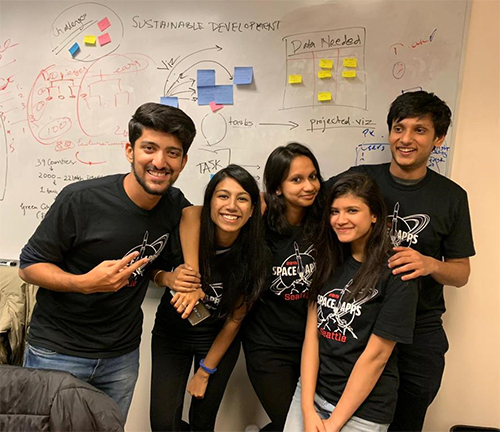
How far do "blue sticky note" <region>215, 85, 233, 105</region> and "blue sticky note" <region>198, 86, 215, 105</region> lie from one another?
0.06ft

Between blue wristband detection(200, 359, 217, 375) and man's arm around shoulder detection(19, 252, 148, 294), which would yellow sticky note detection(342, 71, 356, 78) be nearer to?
man's arm around shoulder detection(19, 252, 148, 294)

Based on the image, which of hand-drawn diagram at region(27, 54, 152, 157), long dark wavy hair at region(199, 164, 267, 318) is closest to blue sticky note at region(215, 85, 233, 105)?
hand-drawn diagram at region(27, 54, 152, 157)

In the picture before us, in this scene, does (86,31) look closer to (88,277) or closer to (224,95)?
(224,95)

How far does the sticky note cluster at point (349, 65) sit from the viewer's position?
1.68m

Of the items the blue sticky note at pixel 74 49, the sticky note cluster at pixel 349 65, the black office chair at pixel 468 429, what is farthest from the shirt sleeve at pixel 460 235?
the blue sticky note at pixel 74 49

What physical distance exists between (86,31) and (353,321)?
5.74 ft

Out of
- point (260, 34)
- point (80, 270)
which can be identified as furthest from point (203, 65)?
point (80, 270)

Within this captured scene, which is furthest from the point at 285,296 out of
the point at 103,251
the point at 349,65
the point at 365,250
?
the point at 349,65

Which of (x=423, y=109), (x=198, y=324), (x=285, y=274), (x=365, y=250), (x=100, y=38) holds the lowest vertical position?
(x=198, y=324)

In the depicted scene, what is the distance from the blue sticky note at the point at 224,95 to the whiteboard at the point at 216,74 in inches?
1.2

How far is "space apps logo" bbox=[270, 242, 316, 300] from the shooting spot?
1.42 m

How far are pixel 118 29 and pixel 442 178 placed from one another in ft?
5.25

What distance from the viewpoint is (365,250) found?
1317 millimetres

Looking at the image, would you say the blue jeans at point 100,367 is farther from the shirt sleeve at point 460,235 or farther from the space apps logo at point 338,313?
the shirt sleeve at point 460,235
